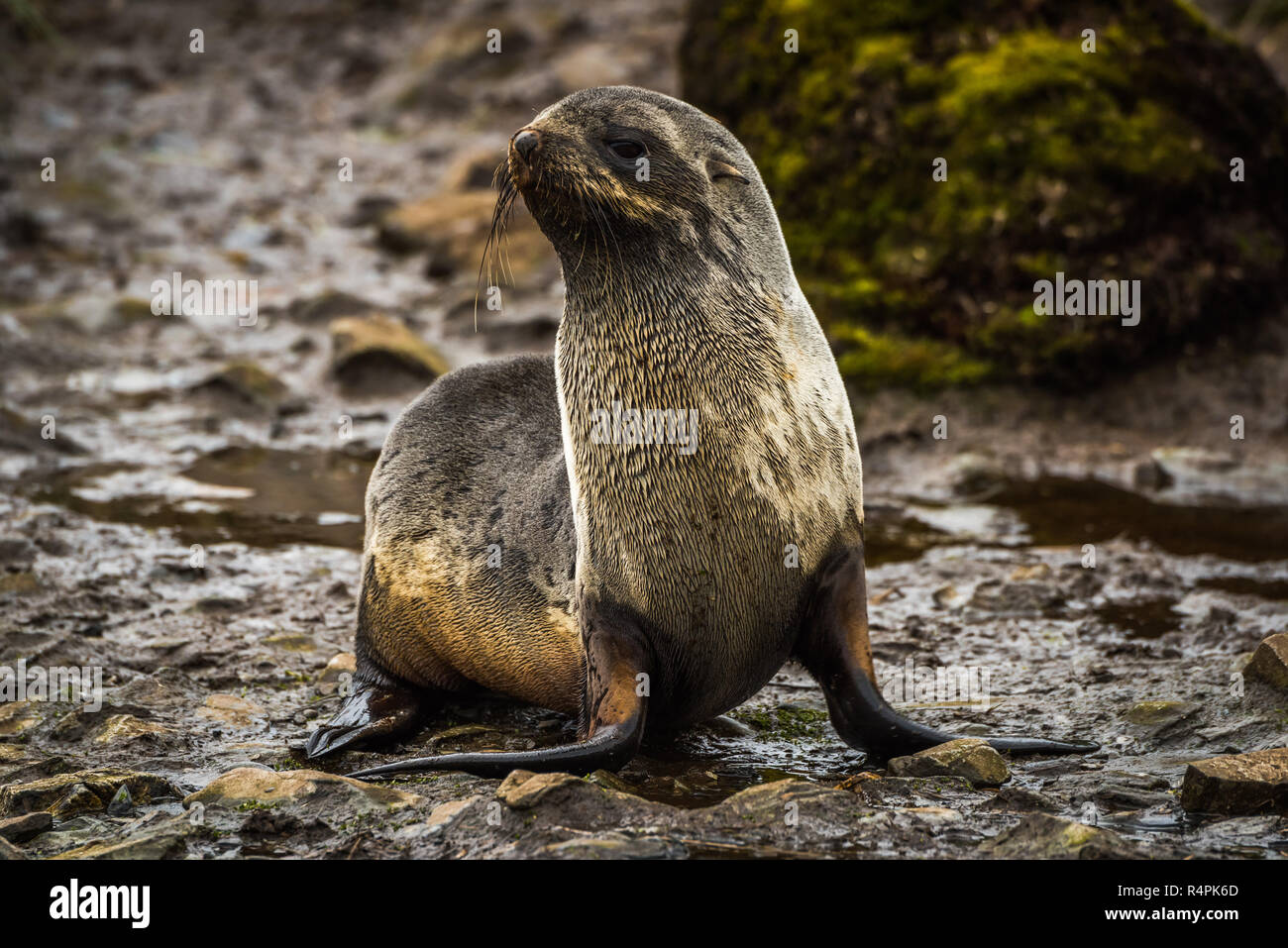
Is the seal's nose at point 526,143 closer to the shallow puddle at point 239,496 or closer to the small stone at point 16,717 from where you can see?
the small stone at point 16,717

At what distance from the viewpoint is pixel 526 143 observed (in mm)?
4926

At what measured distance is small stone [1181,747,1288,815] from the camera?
13.9 ft

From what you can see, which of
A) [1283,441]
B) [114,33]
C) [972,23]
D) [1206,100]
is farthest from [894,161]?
[114,33]

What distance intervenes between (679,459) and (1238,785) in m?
1.96

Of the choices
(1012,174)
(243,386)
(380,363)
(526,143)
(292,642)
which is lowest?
(292,642)

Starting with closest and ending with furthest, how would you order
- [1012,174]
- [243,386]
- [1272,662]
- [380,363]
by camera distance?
[1272,662] < [1012,174] < [243,386] < [380,363]

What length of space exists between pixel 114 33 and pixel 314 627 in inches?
673

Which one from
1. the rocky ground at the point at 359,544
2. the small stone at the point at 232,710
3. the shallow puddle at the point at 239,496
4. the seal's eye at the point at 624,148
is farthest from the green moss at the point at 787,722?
the shallow puddle at the point at 239,496

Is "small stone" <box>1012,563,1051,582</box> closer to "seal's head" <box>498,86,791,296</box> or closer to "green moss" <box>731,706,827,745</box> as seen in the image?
"green moss" <box>731,706,827,745</box>

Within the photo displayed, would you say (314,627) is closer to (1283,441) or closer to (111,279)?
(1283,441)

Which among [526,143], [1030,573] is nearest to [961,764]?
[526,143]

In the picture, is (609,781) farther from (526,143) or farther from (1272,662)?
(1272,662)

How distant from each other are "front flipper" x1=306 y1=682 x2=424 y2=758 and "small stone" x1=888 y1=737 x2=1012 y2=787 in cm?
194

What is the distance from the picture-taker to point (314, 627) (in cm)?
694
